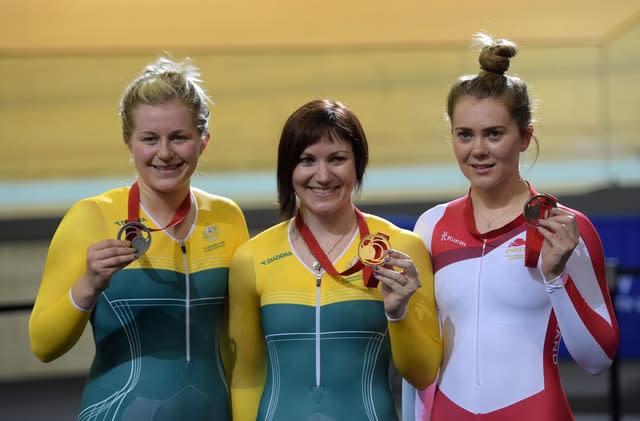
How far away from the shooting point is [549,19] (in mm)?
7742

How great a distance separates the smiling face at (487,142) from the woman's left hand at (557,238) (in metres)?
0.27

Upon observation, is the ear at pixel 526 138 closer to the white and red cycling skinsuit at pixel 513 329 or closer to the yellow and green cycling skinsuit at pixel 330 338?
the white and red cycling skinsuit at pixel 513 329

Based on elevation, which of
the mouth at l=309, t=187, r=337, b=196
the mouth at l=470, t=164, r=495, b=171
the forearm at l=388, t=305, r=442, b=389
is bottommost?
the forearm at l=388, t=305, r=442, b=389

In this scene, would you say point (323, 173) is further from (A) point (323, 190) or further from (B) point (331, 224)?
(B) point (331, 224)

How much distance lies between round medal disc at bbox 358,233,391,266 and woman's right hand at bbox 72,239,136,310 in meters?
0.64

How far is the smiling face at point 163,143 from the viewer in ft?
9.34

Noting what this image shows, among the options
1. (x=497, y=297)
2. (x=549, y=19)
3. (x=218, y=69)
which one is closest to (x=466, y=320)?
(x=497, y=297)

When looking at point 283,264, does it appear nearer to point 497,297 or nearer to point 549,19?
point 497,297

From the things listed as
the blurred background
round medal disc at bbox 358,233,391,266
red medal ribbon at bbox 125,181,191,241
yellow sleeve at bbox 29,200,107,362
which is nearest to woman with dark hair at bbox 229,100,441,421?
round medal disc at bbox 358,233,391,266

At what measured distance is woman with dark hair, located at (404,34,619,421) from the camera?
274 cm

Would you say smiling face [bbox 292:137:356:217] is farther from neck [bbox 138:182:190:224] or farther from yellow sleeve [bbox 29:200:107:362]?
yellow sleeve [bbox 29:200:107:362]

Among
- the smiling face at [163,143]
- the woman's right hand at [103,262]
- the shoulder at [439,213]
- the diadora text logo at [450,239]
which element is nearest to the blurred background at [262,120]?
the shoulder at [439,213]

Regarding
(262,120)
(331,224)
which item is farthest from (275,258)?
(262,120)

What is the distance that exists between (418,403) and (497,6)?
552cm
